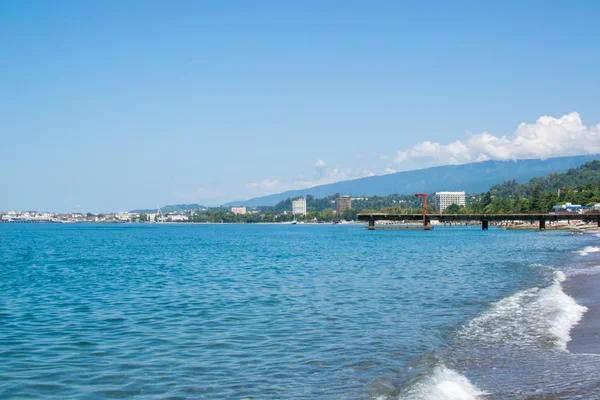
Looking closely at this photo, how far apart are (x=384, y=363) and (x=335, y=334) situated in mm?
3204

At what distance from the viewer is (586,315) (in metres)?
18.5

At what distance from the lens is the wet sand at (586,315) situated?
46.8 feet

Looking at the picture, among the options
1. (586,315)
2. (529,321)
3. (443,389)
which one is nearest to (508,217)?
(586,315)

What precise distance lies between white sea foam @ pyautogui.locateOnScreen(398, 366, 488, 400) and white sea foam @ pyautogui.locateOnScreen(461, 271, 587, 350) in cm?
360

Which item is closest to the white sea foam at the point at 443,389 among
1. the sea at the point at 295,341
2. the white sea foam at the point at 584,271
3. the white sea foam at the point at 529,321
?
the sea at the point at 295,341

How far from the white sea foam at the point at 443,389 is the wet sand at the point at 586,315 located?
148 inches

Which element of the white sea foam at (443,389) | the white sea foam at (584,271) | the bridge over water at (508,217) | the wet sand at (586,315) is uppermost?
the bridge over water at (508,217)

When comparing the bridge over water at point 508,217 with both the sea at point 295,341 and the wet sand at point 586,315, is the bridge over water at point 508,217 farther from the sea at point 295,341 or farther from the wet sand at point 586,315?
the sea at point 295,341

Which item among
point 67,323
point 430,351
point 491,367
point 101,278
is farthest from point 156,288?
point 491,367

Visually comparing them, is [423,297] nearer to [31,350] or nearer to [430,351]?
[430,351]

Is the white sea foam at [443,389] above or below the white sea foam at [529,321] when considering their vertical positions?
above

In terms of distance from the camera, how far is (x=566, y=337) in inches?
604

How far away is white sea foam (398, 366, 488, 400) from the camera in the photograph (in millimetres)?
10539

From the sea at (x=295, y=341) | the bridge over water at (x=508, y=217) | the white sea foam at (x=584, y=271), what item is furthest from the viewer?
the bridge over water at (x=508, y=217)
